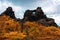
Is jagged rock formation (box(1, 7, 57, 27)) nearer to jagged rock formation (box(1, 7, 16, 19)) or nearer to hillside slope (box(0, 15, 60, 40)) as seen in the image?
jagged rock formation (box(1, 7, 16, 19))

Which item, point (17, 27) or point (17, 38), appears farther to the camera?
point (17, 27)

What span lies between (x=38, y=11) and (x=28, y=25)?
28.1 metres

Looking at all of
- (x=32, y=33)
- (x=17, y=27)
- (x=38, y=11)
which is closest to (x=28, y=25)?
(x=17, y=27)

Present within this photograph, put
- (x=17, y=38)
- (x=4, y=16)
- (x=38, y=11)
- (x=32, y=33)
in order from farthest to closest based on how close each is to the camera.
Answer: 1. (x=38, y=11)
2. (x=4, y=16)
3. (x=32, y=33)
4. (x=17, y=38)

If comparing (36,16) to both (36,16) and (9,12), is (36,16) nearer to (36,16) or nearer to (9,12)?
(36,16)

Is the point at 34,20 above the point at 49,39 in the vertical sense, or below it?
above

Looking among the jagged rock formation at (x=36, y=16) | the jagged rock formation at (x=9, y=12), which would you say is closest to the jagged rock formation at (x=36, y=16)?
the jagged rock formation at (x=36, y=16)

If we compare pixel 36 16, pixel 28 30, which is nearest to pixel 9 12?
pixel 36 16

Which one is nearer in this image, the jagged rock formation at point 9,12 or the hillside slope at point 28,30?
the hillside slope at point 28,30

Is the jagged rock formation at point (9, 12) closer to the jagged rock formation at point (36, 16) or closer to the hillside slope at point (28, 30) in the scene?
the jagged rock formation at point (36, 16)

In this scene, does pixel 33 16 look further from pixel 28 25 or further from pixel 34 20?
pixel 28 25

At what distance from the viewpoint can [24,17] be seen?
590ft

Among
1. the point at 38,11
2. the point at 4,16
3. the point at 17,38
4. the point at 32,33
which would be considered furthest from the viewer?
the point at 38,11

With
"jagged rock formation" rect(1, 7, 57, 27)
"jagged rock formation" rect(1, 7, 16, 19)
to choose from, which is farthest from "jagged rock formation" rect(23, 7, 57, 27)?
"jagged rock formation" rect(1, 7, 16, 19)
